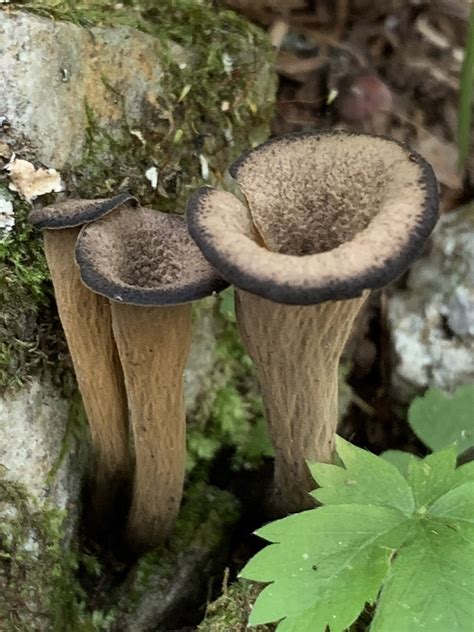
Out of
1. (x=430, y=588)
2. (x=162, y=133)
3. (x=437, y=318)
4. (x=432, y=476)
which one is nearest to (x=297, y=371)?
(x=432, y=476)

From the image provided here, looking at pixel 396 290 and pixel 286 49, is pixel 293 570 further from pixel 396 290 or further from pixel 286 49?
pixel 286 49

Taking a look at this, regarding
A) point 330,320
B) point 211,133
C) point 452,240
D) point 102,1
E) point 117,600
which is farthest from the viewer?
point 452,240

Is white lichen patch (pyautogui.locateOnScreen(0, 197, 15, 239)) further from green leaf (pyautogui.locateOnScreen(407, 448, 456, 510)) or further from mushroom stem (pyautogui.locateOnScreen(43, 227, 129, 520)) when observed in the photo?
green leaf (pyautogui.locateOnScreen(407, 448, 456, 510))

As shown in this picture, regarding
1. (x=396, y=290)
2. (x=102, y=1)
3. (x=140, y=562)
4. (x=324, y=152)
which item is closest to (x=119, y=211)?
(x=324, y=152)

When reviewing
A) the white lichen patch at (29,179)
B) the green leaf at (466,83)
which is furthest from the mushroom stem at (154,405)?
the green leaf at (466,83)

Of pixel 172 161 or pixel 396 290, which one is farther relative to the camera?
pixel 396 290

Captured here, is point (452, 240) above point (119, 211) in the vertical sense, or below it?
below

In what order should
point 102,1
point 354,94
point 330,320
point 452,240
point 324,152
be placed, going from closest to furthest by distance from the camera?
1. point 330,320
2. point 324,152
3. point 102,1
4. point 452,240
5. point 354,94

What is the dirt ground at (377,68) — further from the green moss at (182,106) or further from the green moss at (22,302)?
the green moss at (22,302)

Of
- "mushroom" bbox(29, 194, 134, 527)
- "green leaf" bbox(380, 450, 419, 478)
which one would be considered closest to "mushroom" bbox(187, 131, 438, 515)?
"mushroom" bbox(29, 194, 134, 527)
